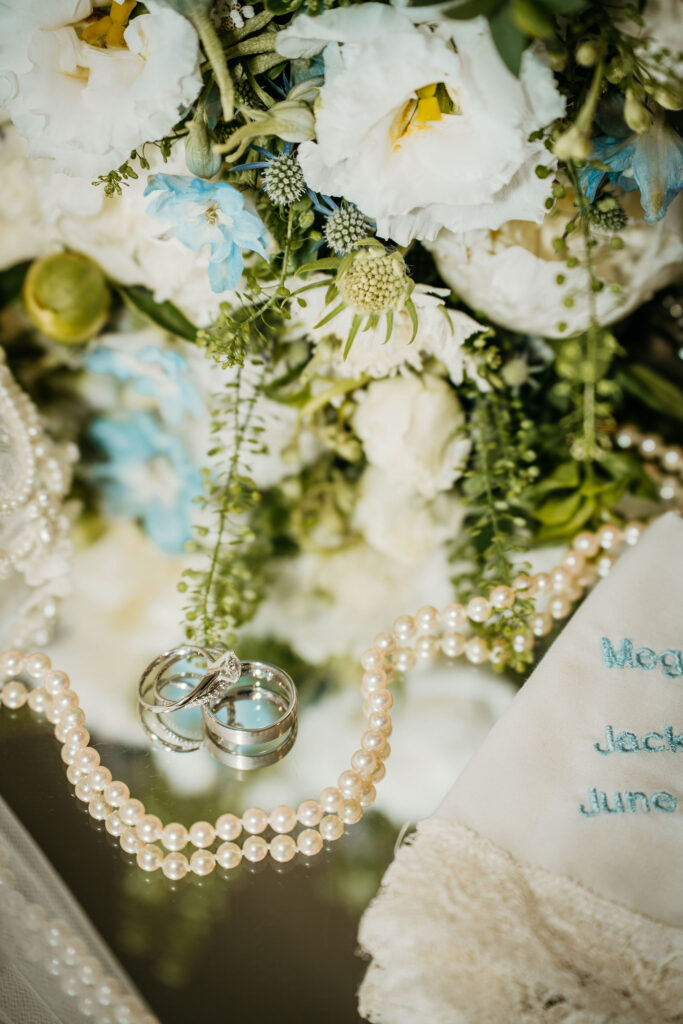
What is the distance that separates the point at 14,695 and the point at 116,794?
0.15m

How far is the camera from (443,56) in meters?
0.54

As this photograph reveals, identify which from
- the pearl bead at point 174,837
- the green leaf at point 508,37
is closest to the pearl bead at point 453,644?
the pearl bead at point 174,837

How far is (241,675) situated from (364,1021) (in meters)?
0.31

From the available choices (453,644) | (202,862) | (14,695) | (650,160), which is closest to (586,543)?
(453,644)

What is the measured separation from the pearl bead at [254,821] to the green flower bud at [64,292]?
63cm

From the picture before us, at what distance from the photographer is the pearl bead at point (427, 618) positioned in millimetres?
806

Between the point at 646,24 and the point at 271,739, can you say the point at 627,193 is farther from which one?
the point at 271,739

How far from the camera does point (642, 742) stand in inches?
27.0

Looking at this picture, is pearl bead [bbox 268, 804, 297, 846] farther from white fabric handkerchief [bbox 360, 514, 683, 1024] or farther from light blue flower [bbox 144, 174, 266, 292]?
light blue flower [bbox 144, 174, 266, 292]

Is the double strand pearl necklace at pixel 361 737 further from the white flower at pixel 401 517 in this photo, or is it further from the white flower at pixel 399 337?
the white flower at pixel 399 337

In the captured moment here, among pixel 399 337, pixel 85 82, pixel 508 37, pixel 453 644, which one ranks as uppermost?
pixel 508 37

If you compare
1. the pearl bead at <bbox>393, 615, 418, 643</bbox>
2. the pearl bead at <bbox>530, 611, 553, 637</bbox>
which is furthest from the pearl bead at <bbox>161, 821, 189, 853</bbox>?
the pearl bead at <bbox>530, 611, 553, 637</bbox>

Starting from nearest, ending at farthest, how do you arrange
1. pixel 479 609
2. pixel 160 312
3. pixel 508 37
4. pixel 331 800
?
pixel 508 37, pixel 331 800, pixel 479 609, pixel 160 312

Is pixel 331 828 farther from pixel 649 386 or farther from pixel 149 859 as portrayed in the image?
pixel 649 386
